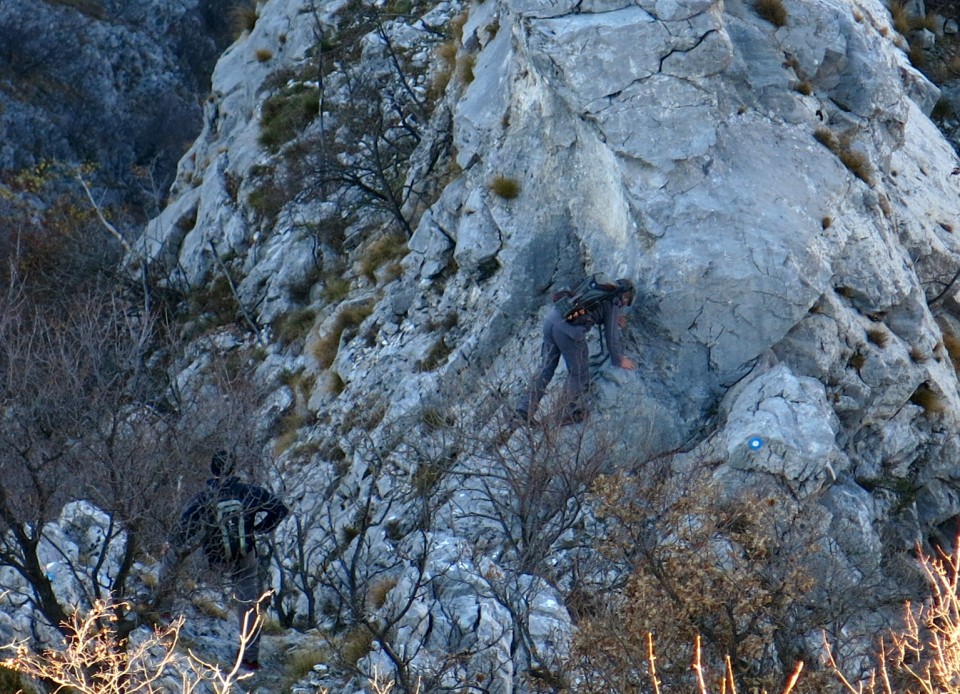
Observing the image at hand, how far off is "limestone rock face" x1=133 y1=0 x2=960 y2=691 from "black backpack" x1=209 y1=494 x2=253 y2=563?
6.11 feet

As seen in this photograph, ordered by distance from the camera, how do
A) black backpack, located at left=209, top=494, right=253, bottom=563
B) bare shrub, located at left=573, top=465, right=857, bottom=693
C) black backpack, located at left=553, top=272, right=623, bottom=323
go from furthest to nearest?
black backpack, located at left=553, top=272, right=623, bottom=323
black backpack, located at left=209, top=494, right=253, bottom=563
bare shrub, located at left=573, top=465, right=857, bottom=693

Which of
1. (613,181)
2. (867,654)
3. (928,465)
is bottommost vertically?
(928,465)

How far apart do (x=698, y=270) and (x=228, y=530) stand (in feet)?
19.1

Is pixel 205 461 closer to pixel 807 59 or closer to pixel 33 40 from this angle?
pixel 807 59

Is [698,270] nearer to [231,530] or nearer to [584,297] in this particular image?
[584,297]

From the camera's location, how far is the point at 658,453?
37.4 feet

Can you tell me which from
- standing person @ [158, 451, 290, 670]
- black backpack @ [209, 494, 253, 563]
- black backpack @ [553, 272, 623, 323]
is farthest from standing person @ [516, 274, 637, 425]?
black backpack @ [209, 494, 253, 563]

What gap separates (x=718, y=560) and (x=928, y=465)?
5153mm

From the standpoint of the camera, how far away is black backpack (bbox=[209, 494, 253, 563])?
8750 mm

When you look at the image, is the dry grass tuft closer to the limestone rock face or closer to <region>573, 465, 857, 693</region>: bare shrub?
the limestone rock face

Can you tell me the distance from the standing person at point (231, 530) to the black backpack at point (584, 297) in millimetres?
3832

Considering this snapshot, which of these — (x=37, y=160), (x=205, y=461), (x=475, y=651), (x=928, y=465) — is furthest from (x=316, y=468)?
(x=37, y=160)

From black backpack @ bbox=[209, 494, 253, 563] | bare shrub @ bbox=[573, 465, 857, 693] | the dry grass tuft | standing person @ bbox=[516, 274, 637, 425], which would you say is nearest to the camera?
bare shrub @ bbox=[573, 465, 857, 693]

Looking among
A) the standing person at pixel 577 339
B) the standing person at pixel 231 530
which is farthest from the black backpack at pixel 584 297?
the standing person at pixel 231 530
